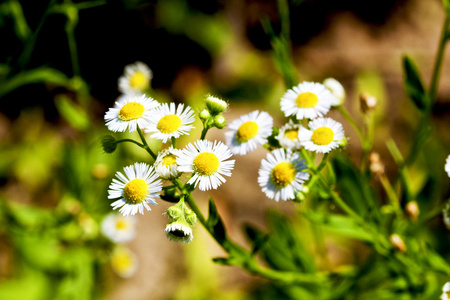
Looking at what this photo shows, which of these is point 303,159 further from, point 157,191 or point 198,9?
point 198,9

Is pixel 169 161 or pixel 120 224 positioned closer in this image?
pixel 169 161

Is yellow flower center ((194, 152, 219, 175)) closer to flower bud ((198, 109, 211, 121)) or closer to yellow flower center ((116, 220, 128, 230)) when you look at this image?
flower bud ((198, 109, 211, 121))

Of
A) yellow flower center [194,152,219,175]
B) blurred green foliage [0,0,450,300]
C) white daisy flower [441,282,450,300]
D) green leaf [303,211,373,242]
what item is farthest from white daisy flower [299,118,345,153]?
white daisy flower [441,282,450,300]

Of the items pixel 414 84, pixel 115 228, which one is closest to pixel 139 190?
pixel 414 84

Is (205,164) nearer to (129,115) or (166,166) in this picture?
(166,166)

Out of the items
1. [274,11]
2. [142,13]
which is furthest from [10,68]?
[274,11]

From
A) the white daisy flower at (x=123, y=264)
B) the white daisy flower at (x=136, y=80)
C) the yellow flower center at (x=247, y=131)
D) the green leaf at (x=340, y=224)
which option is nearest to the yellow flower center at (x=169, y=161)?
the yellow flower center at (x=247, y=131)
